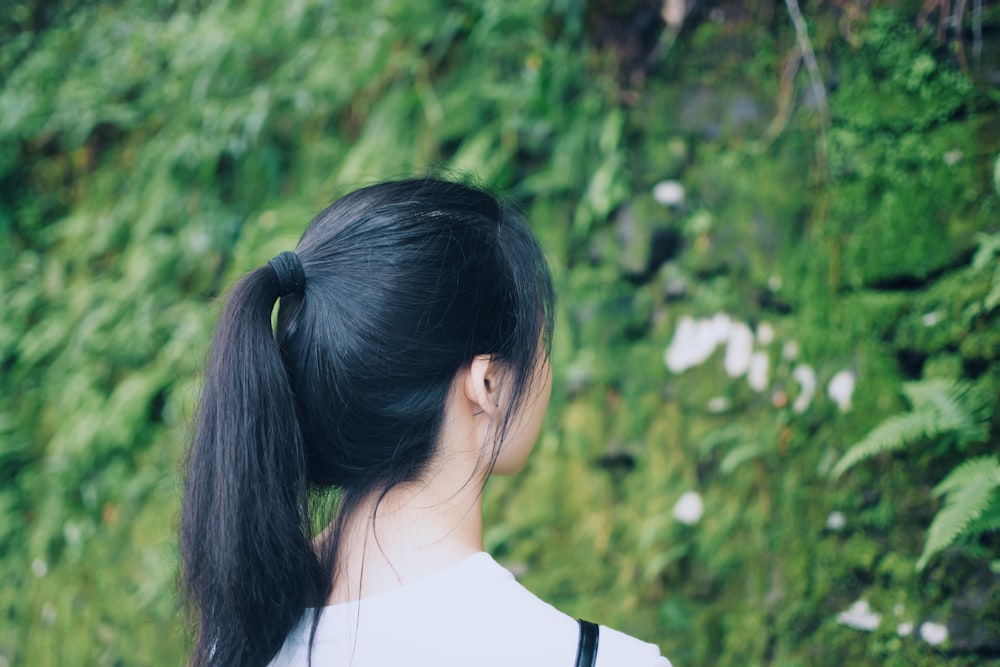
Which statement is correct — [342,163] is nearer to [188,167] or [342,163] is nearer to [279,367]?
[188,167]

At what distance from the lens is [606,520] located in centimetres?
313

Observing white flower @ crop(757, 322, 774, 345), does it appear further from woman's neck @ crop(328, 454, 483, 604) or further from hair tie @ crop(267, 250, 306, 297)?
hair tie @ crop(267, 250, 306, 297)

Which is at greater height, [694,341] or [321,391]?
[321,391]

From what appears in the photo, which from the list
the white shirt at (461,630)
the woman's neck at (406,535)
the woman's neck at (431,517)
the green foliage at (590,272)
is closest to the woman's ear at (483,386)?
the woman's neck at (431,517)

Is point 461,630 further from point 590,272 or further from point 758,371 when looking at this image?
point 590,272

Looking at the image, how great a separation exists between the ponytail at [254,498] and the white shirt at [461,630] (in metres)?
0.09

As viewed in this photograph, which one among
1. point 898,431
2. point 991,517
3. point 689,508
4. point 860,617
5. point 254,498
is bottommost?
point 860,617

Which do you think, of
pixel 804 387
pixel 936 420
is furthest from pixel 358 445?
pixel 804 387

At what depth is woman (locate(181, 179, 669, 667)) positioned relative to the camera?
53.9 inches

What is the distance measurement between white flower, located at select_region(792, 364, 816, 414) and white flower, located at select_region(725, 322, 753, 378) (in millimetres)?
201

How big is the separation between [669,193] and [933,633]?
5.90 feet

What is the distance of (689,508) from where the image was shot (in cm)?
291

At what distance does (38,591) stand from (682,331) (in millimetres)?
3919

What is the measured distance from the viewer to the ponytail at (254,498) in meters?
1.40
